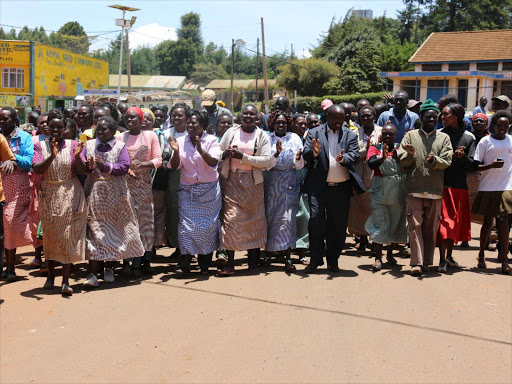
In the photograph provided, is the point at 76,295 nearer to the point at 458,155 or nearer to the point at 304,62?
the point at 458,155

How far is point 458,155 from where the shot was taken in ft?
23.5

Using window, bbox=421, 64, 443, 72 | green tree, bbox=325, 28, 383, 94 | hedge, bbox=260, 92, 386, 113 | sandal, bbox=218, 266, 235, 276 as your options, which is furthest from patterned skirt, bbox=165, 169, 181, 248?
window, bbox=421, 64, 443, 72

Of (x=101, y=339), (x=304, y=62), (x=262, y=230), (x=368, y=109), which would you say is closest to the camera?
(x=101, y=339)

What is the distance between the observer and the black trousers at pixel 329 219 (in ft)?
23.5

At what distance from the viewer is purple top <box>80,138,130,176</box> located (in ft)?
21.2

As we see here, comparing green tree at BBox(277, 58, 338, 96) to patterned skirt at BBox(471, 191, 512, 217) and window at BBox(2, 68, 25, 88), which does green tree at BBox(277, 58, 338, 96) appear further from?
patterned skirt at BBox(471, 191, 512, 217)

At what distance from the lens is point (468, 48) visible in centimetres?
4684

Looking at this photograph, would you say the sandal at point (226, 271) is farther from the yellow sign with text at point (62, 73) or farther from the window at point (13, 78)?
the window at point (13, 78)

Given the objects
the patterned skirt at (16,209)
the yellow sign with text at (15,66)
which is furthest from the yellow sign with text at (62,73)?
the patterned skirt at (16,209)

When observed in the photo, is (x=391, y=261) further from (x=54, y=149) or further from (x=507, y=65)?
(x=507, y=65)

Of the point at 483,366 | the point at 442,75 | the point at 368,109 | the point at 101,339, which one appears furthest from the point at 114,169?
the point at 442,75

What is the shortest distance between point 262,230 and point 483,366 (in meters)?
3.25

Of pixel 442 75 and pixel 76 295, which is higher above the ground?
pixel 442 75

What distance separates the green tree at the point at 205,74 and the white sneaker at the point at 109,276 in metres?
87.1
